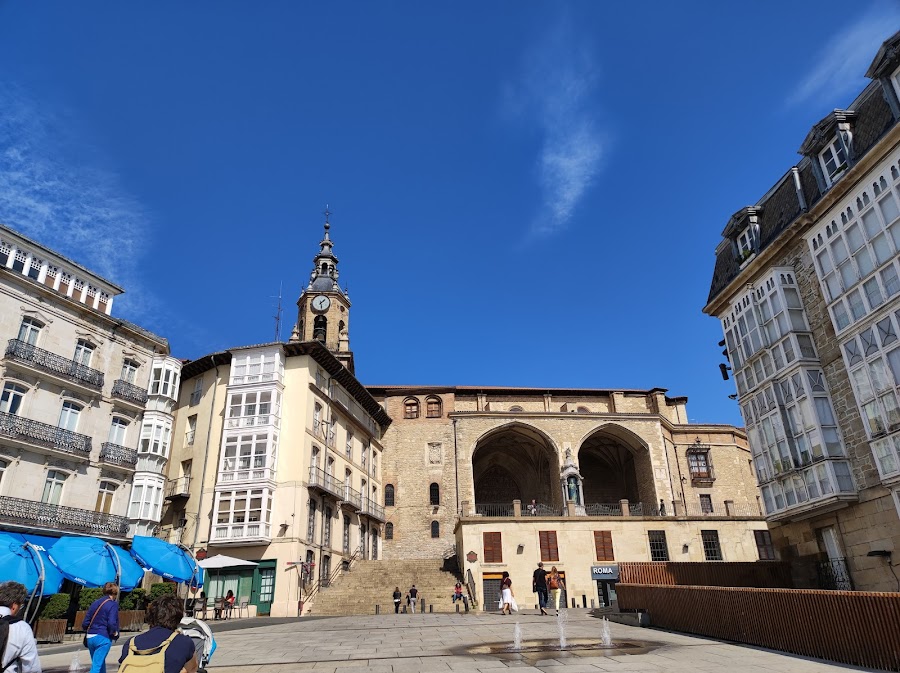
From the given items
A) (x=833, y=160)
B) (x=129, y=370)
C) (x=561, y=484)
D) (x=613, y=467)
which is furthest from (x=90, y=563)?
(x=613, y=467)

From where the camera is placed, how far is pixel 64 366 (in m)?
25.8

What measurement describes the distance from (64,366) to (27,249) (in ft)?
17.5

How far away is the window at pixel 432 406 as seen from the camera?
43.8 meters

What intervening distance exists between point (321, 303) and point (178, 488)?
21550 millimetres

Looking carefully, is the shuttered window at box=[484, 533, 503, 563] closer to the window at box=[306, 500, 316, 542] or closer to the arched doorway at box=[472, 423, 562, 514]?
the window at box=[306, 500, 316, 542]

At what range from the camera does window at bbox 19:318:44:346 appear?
24.8 meters

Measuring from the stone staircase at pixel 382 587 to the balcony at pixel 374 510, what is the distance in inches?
173

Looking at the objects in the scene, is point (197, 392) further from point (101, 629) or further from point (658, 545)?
point (101, 629)

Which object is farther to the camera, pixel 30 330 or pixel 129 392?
pixel 129 392

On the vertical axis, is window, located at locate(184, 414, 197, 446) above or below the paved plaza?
above

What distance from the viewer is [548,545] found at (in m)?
32.0

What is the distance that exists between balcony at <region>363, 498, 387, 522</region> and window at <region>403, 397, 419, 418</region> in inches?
270

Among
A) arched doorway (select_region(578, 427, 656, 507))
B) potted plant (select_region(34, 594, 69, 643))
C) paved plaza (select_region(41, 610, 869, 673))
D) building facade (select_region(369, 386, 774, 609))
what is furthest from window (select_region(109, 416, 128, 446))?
arched doorway (select_region(578, 427, 656, 507))

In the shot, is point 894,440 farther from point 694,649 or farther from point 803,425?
point 694,649
